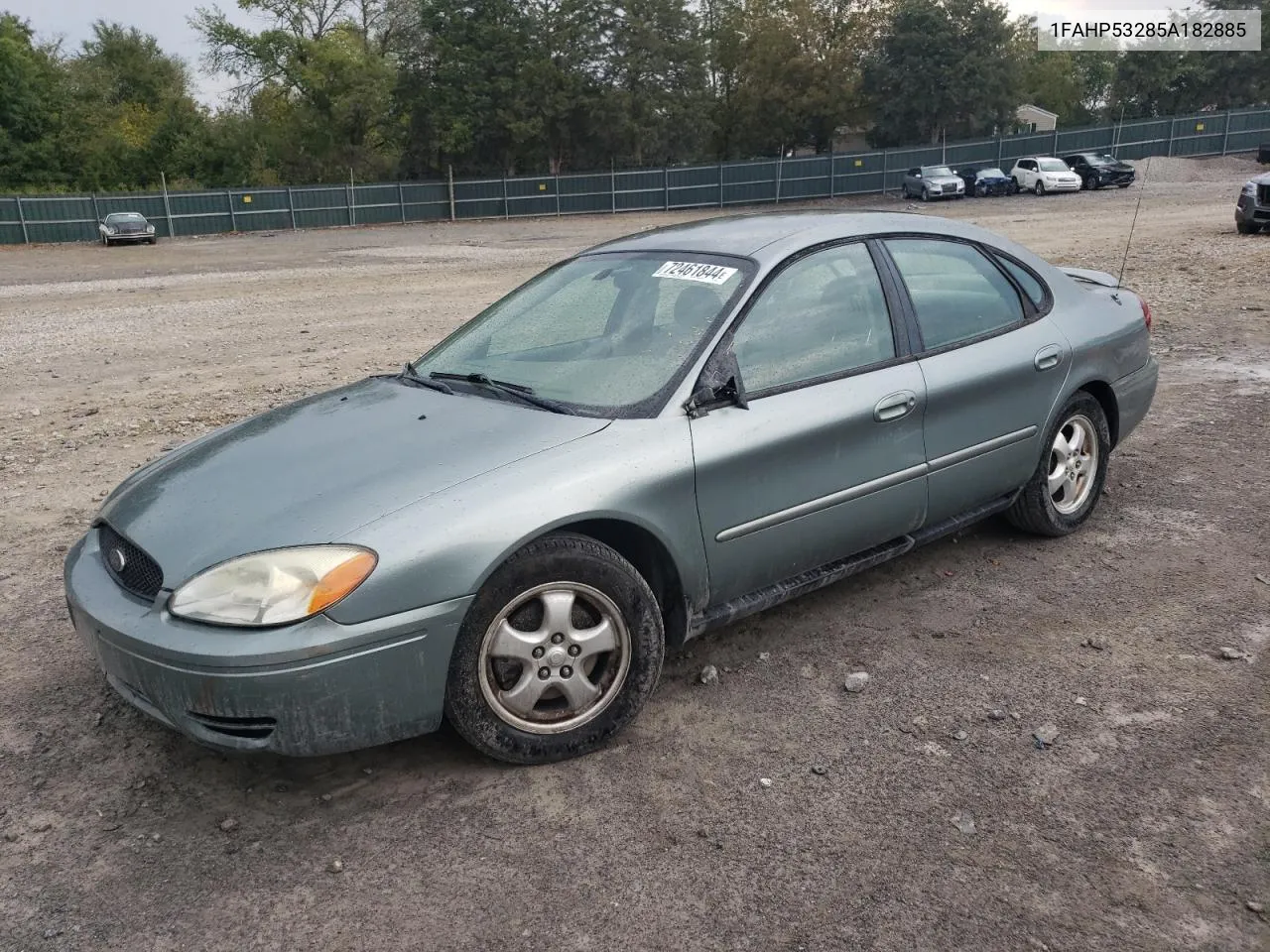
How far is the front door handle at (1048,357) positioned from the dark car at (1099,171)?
4035 centimetres

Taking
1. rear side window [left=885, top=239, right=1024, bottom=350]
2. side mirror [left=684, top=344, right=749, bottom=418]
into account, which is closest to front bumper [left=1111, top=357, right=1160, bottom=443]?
rear side window [left=885, top=239, right=1024, bottom=350]

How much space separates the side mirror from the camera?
3.49 m

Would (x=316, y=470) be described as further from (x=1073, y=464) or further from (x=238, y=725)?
(x=1073, y=464)

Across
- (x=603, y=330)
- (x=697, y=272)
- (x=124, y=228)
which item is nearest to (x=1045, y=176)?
(x=124, y=228)

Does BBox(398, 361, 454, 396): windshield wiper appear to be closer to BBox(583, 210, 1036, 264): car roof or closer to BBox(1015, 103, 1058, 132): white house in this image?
BBox(583, 210, 1036, 264): car roof

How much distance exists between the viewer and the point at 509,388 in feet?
12.3

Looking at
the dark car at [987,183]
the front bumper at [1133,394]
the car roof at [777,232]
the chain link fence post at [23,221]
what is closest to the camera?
the car roof at [777,232]

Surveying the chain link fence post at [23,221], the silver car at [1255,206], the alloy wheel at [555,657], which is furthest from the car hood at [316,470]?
the chain link fence post at [23,221]

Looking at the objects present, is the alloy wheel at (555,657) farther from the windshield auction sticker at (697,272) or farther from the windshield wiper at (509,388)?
the windshield auction sticker at (697,272)

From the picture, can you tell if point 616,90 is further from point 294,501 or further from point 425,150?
point 294,501

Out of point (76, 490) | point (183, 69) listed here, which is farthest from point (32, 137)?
point (76, 490)

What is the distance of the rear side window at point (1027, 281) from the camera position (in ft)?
15.5

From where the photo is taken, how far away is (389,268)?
837 inches

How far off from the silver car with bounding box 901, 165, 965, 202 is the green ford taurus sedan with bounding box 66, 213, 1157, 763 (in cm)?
3942
